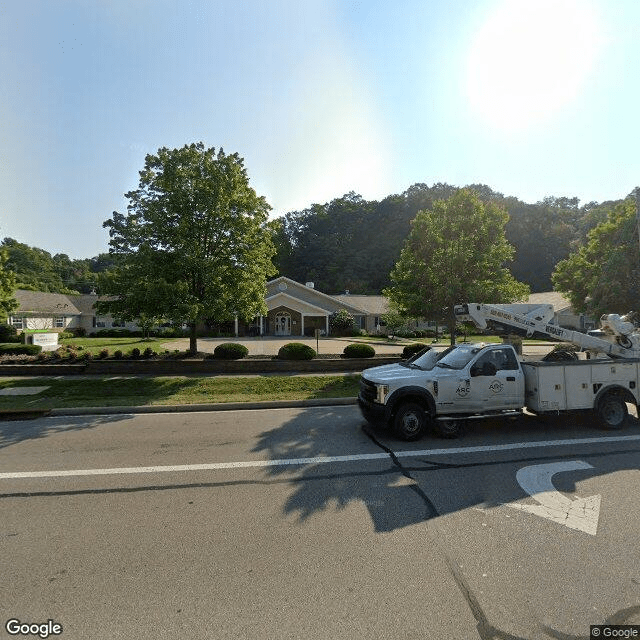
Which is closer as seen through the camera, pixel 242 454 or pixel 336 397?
pixel 242 454

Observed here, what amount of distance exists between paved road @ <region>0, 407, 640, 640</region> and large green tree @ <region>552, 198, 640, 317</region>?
30.7 feet

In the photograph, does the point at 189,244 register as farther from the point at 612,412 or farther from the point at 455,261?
the point at 612,412

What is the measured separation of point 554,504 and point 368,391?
3953 millimetres

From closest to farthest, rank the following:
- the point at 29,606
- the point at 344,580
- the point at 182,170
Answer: the point at 29,606
the point at 344,580
the point at 182,170

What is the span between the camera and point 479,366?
8.23 meters

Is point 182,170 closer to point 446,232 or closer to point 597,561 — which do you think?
point 446,232

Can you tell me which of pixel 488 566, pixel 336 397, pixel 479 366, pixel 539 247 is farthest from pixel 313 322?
pixel 539 247

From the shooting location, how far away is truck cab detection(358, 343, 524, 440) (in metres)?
7.88

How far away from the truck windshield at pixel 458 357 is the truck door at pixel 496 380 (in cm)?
20

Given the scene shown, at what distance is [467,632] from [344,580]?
40.6 inches

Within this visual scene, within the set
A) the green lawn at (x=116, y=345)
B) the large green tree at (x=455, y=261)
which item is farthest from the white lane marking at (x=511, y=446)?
the green lawn at (x=116, y=345)

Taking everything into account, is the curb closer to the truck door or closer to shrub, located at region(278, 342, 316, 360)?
the truck door

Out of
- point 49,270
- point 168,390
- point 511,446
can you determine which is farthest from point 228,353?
point 49,270

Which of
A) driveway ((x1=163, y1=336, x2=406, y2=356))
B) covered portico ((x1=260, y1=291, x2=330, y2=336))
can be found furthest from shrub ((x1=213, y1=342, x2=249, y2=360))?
covered portico ((x1=260, y1=291, x2=330, y2=336))
